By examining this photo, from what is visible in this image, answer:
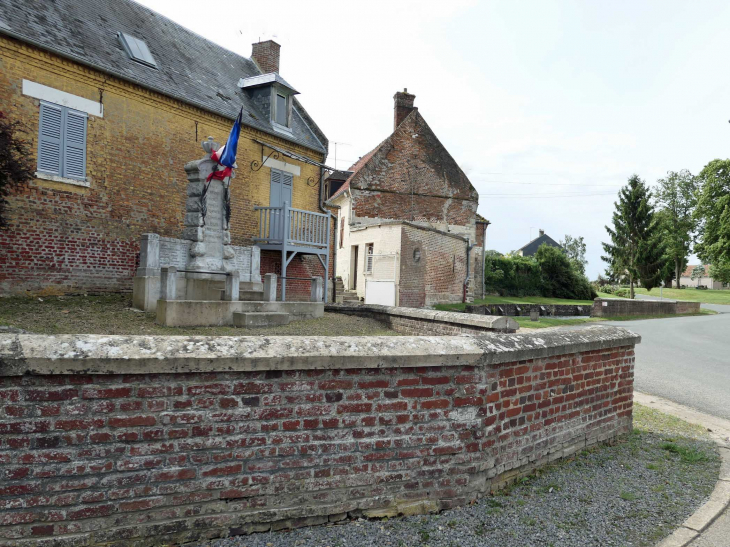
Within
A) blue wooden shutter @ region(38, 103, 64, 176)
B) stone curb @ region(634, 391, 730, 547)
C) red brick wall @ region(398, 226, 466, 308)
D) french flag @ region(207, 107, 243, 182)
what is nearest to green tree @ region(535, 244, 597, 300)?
red brick wall @ region(398, 226, 466, 308)

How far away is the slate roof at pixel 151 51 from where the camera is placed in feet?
35.8

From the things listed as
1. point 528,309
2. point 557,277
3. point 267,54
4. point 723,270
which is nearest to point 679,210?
point 723,270

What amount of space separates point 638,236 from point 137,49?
133ft

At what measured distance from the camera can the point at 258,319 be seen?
974cm

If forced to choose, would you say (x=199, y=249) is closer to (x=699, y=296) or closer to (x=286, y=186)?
(x=286, y=186)

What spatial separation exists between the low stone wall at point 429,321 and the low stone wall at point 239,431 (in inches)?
179

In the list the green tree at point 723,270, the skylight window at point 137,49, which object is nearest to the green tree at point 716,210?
the green tree at point 723,270

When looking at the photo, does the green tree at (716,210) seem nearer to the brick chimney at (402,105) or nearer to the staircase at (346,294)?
the brick chimney at (402,105)

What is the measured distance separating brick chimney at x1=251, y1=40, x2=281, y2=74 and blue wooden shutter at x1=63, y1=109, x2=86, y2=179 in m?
9.32

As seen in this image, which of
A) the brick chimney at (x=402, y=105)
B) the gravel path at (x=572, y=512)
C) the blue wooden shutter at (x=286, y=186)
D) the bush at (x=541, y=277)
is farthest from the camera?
the bush at (x=541, y=277)

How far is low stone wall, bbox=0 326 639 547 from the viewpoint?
2.44m

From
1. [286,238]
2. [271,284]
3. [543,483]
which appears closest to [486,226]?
[286,238]

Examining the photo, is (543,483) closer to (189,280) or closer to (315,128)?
(189,280)

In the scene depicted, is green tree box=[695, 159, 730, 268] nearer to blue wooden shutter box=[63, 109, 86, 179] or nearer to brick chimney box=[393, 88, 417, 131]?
brick chimney box=[393, 88, 417, 131]
